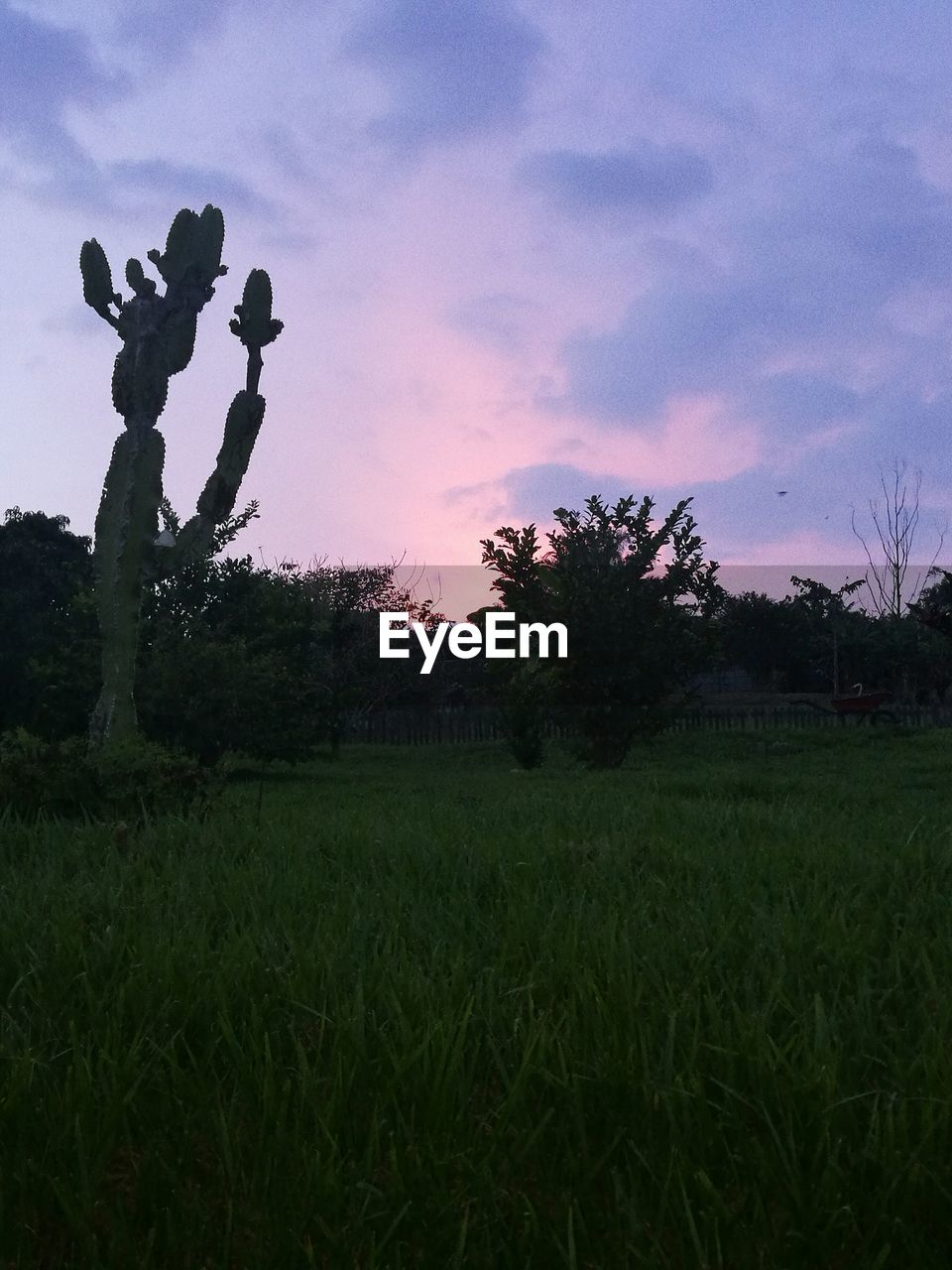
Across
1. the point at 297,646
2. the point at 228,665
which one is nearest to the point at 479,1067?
the point at 228,665

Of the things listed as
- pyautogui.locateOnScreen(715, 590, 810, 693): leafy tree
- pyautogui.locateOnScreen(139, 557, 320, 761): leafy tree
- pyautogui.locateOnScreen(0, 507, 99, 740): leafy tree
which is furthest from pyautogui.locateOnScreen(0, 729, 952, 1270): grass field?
pyautogui.locateOnScreen(715, 590, 810, 693): leafy tree

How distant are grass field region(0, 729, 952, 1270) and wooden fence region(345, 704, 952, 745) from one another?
27.5 metres

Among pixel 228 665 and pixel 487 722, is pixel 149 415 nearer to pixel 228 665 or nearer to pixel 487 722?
pixel 228 665

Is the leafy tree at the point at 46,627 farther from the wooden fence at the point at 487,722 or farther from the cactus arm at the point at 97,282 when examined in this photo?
the wooden fence at the point at 487,722

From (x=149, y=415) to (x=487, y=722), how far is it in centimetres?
2257

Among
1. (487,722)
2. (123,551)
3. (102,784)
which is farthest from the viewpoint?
(487,722)

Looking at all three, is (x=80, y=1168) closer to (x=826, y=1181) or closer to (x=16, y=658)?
(x=826, y=1181)

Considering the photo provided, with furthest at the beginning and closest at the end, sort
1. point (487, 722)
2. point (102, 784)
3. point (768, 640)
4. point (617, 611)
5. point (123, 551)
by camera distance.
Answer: point (768, 640) → point (487, 722) → point (617, 611) → point (123, 551) → point (102, 784)

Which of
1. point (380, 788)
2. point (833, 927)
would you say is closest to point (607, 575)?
point (380, 788)

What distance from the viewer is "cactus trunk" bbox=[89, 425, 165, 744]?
1331 centimetres

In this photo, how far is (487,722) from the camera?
34875 mm

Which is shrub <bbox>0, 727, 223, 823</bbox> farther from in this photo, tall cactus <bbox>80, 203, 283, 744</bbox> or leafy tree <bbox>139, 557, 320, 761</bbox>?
leafy tree <bbox>139, 557, 320, 761</bbox>

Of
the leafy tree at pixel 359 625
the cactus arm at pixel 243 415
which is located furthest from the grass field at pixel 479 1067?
the leafy tree at pixel 359 625

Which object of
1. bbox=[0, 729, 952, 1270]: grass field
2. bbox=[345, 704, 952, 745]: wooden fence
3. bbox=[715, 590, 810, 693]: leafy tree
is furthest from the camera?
bbox=[715, 590, 810, 693]: leafy tree
